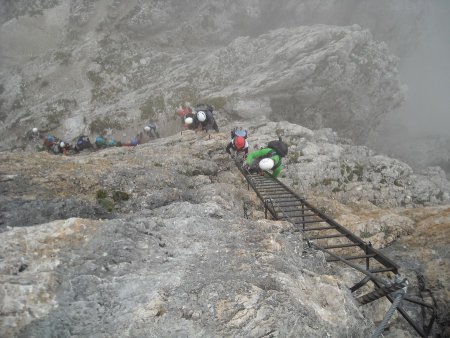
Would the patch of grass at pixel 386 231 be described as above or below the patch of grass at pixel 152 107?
below

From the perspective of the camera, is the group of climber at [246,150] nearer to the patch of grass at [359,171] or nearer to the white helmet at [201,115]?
the white helmet at [201,115]

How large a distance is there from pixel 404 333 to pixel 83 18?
5834 cm

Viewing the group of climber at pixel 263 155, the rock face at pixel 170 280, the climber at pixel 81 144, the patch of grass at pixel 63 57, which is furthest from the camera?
the patch of grass at pixel 63 57

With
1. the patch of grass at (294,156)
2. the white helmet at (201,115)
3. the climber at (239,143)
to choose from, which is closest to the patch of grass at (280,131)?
the patch of grass at (294,156)

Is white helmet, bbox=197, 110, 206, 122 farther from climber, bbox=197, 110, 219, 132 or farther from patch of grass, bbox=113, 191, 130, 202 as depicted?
patch of grass, bbox=113, 191, 130, 202

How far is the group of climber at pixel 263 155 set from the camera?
13141mm

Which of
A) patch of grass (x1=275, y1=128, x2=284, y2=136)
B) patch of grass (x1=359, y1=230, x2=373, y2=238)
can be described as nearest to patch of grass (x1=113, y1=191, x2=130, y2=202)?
patch of grass (x1=359, y1=230, x2=373, y2=238)

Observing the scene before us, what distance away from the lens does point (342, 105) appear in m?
40.6


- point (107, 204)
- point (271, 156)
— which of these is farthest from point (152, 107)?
point (107, 204)

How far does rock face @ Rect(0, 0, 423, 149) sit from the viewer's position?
3656 centimetres

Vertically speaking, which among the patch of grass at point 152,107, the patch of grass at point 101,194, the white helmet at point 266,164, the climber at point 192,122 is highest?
the patch of grass at point 152,107

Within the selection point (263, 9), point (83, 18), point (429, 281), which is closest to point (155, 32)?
point (83, 18)

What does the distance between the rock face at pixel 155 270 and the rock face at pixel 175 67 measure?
2605 centimetres

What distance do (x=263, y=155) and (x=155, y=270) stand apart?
29.8 ft
